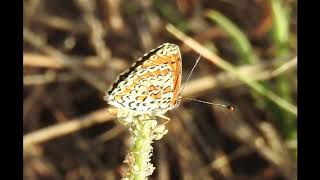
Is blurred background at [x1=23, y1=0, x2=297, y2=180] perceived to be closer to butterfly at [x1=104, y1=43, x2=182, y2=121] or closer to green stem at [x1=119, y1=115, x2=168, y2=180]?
butterfly at [x1=104, y1=43, x2=182, y2=121]

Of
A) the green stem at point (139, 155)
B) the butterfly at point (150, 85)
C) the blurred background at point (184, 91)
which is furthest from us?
the blurred background at point (184, 91)

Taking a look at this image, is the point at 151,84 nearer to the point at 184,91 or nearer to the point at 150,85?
the point at 150,85

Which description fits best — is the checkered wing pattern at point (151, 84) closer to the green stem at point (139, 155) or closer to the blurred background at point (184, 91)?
the green stem at point (139, 155)

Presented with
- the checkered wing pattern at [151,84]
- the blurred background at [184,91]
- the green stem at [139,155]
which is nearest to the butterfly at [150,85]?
the checkered wing pattern at [151,84]

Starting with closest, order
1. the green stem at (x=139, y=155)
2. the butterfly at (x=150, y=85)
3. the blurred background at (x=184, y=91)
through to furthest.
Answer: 1. the green stem at (x=139, y=155)
2. the butterfly at (x=150, y=85)
3. the blurred background at (x=184, y=91)

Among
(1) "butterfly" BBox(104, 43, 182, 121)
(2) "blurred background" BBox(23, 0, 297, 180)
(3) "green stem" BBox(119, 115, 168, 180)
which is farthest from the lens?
(2) "blurred background" BBox(23, 0, 297, 180)

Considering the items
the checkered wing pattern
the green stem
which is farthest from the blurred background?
the green stem

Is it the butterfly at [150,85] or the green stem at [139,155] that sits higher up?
the butterfly at [150,85]
